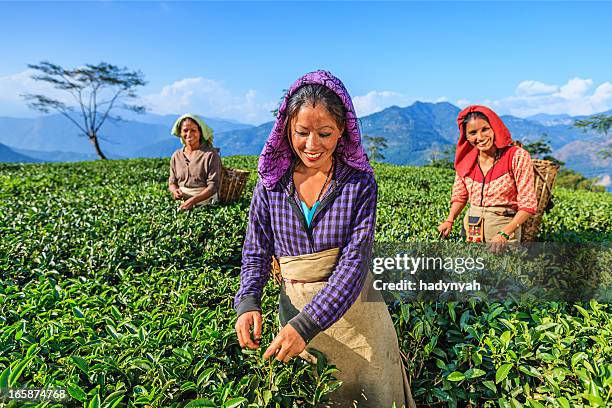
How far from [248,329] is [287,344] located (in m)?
0.23

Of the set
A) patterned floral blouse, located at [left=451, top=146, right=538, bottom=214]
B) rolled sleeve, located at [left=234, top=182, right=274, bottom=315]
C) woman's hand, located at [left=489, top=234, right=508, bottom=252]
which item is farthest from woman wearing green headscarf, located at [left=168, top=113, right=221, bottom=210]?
rolled sleeve, located at [left=234, top=182, right=274, bottom=315]

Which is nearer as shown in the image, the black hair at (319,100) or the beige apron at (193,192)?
the black hair at (319,100)

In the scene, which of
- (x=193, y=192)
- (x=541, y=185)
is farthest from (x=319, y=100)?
(x=193, y=192)

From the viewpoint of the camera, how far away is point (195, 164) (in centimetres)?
473

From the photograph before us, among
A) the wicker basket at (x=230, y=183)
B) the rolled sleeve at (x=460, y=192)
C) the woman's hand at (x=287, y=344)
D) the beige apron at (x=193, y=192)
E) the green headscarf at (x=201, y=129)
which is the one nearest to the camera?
the woman's hand at (x=287, y=344)

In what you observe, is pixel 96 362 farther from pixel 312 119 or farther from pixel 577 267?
pixel 577 267

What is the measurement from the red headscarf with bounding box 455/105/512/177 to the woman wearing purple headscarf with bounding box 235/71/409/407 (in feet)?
5.33

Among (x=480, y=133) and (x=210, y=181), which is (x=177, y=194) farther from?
(x=480, y=133)

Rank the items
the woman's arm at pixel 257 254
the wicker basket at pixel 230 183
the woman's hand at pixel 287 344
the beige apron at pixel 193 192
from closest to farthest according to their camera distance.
→ the woman's hand at pixel 287 344 → the woman's arm at pixel 257 254 → the beige apron at pixel 193 192 → the wicker basket at pixel 230 183

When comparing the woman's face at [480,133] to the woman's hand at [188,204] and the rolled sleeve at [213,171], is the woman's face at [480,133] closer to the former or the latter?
the rolled sleeve at [213,171]

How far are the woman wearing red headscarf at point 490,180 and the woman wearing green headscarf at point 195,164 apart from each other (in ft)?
8.67

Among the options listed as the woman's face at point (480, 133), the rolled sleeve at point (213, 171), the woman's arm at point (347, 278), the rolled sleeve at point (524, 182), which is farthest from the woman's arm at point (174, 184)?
the woman's arm at point (347, 278)

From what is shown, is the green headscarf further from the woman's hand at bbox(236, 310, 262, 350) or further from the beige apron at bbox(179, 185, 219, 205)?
the woman's hand at bbox(236, 310, 262, 350)

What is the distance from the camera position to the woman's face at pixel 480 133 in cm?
288
